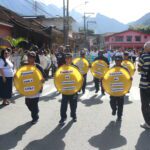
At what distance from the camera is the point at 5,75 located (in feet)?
36.0

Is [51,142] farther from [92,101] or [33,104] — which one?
[92,101]

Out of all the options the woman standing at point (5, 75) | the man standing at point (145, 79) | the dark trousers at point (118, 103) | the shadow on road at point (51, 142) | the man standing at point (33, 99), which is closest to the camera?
the shadow on road at point (51, 142)

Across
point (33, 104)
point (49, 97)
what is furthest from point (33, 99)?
point (49, 97)

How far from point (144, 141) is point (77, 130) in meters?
1.53

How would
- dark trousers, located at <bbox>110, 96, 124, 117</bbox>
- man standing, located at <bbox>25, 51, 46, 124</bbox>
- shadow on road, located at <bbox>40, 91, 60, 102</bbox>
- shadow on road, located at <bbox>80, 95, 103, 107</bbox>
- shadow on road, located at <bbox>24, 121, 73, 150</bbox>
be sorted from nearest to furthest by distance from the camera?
shadow on road, located at <bbox>24, 121, 73, 150</bbox>
man standing, located at <bbox>25, 51, 46, 124</bbox>
dark trousers, located at <bbox>110, 96, 124, 117</bbox>
shadow on road, located at <bbox>80, 95, 103, 107</bbox>
shadow on road, located at <bbox>40, 91, 60, 102</bbox>

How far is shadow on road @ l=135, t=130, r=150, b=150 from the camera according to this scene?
260 inches

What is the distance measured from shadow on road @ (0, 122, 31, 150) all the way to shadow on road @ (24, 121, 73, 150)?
13.8 inches

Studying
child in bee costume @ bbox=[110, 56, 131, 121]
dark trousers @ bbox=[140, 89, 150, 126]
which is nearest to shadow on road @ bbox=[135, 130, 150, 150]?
dark trousers @ bbox=[140, 89, 150, 126]

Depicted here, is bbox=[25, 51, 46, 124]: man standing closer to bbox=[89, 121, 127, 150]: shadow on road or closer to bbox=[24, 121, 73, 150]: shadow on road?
bbox=[24, 121, 73, 150]: shadow on road

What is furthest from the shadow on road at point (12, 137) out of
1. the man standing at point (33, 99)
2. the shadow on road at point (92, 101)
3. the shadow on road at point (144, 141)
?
the shadow on road at point (92, 101)

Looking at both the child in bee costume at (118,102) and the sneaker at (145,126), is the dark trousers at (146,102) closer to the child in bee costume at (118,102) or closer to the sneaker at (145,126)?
the sneaker at (145,126)

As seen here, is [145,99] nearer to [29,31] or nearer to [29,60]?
[29,60]

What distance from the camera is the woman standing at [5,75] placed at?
35.1 feet

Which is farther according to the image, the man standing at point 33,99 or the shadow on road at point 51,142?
the man standing at point 33,99
